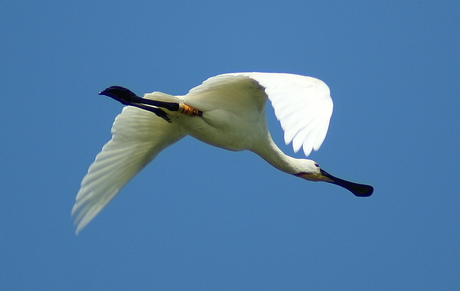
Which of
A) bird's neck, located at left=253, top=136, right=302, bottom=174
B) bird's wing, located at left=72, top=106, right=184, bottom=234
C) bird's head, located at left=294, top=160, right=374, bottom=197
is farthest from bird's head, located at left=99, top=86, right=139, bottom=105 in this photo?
bird's head, located at left=294, top=160, right=374, bottom=197

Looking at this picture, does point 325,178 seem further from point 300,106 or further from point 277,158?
point 300,106

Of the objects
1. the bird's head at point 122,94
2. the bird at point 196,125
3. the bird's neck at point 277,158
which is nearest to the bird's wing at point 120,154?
the bird at point 196,125

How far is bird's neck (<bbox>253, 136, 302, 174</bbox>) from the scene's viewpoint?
11023mm

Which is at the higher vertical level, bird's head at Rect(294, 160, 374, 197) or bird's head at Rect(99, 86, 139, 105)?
bird's head at Rect(99, 86, 139, 105)

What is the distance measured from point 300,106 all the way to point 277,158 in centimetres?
321

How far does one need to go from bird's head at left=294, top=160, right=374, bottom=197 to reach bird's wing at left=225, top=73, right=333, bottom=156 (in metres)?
3.30

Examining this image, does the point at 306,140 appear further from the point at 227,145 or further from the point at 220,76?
the point at 227,145

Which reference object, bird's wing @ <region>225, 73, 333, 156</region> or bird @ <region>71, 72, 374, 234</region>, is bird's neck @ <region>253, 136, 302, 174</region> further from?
bird's wing @ <region>225, 73, 333, 156</region>

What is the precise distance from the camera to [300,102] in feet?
26.8

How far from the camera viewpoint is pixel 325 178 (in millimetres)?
12523

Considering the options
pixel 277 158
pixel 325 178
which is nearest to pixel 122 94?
pixel 277 158

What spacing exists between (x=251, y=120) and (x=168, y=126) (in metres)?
1.16

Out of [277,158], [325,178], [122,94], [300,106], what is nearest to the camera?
[300,106]

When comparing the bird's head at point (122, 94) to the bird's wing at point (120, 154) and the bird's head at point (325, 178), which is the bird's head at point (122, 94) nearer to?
the bird's wing at point (120, 154)
